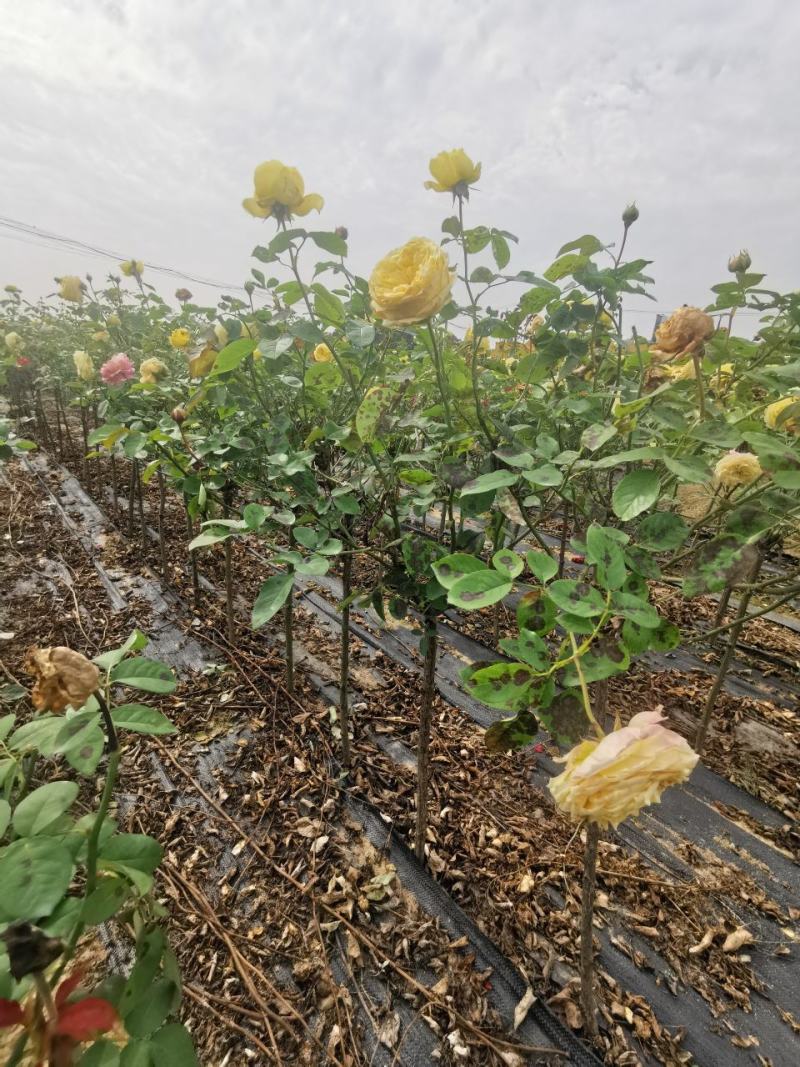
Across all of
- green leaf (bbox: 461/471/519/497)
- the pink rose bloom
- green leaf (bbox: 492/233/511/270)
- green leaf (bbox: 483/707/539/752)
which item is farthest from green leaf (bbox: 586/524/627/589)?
the pink rose bloom

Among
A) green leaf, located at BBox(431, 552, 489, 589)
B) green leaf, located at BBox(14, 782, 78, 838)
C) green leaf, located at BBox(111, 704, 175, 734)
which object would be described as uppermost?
green leaf, located at BBox(431, 552, 489, 589)

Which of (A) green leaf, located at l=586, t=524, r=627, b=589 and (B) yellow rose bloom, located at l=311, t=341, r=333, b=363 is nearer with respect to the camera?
(A) green leaf, located at l=586, t=524, r=627, b=589

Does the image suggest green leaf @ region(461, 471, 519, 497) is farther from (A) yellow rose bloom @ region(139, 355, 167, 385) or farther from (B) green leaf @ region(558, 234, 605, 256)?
(A) yellow rose bloom @ region(139, 355, 167, 385)

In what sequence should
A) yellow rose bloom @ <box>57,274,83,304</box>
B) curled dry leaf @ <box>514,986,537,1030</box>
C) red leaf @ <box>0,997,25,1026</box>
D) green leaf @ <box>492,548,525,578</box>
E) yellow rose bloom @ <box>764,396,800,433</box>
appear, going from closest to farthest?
1. red leaf @ <box>0,997,25,1026</box>
2. green leaf @ <box>492,548,525,578</box>
3. yellow rose bloom @ <box>764,396,800,433</box>
4. curled dry leaf @ <box>514,986,537,1030</box>
5. yellow rose bloom @ <box>57,274,83,304</box>

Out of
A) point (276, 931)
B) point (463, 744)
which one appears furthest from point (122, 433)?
point (463, 744)

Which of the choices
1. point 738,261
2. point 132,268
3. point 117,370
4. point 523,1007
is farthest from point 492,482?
point 132,268

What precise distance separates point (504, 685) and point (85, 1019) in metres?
0.56

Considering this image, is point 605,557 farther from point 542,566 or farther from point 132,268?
point 132,268

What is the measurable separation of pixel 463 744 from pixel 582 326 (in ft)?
4.93

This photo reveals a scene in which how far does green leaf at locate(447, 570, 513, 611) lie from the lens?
2.06 ft

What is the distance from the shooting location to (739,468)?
78 cm

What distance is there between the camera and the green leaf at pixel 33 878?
0.48 m

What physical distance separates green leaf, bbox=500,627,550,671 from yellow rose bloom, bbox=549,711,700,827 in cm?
14

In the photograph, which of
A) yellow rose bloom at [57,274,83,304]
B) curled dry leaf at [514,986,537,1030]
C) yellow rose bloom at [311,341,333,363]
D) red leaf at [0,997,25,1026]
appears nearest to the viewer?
red leaf at [0,997,25,1026]
